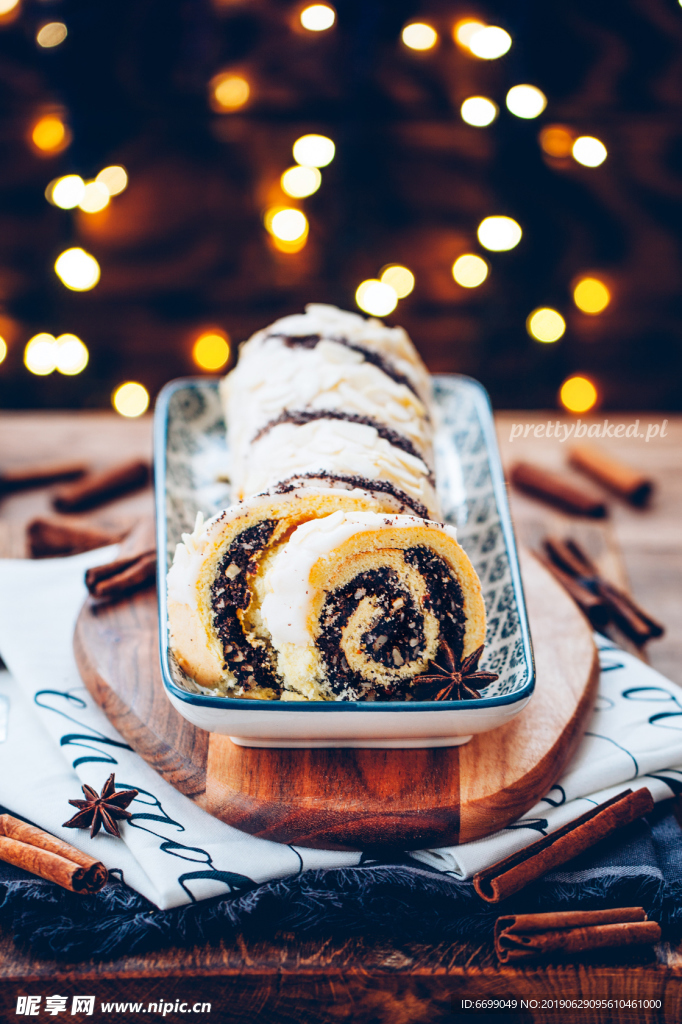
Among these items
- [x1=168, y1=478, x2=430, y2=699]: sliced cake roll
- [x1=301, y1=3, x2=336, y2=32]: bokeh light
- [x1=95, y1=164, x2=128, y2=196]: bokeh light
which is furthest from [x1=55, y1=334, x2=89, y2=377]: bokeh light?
[x1=168, y1=478, x2=430, y2=699]: sliced cake roll

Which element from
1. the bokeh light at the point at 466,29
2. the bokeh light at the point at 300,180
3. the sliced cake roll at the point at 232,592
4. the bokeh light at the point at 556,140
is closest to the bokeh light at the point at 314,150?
the bokeh light at the point at 300,180

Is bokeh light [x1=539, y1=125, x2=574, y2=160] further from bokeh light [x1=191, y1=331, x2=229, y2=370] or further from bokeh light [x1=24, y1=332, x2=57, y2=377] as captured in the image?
bokeh light [x1=24, y1=332, x2=57, y2=377]


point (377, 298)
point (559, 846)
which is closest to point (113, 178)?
point (377, 298)

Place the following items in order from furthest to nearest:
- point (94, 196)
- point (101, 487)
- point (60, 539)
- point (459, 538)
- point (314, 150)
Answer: point (314, 150) → point (94, 196) → point (101, 487) → point (60, 539) → point (459, 538)

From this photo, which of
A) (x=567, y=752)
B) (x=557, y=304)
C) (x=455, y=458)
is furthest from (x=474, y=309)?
(x=567, y=752)

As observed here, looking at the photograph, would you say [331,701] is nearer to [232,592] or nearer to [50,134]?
[232,592]
